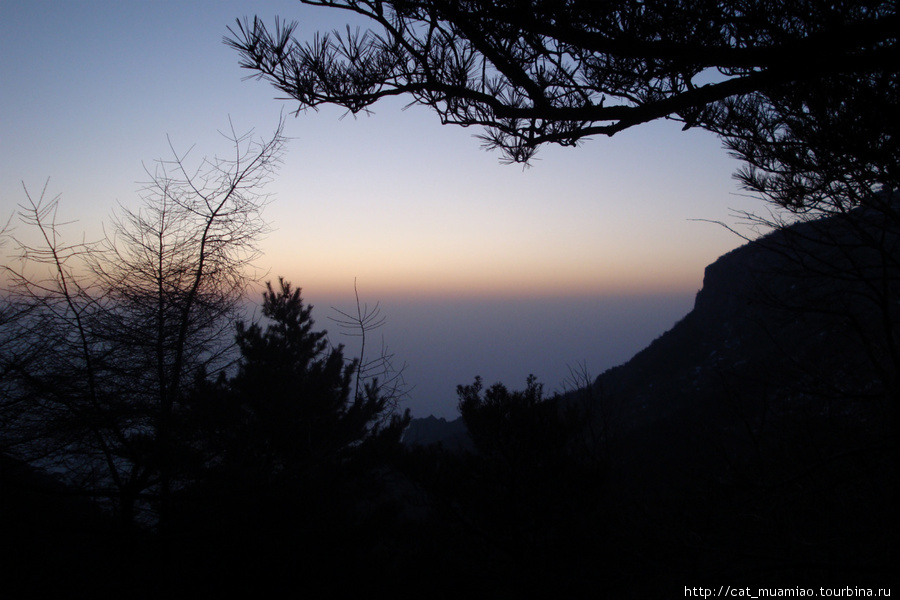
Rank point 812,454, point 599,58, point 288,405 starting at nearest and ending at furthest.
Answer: point 599,58, point 812,454, point 288,405

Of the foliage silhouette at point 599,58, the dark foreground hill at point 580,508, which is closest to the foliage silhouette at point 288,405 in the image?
the dark foreground hill at point 580,508

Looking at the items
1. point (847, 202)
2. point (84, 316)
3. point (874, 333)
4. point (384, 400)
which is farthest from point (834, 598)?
point (84, 316)

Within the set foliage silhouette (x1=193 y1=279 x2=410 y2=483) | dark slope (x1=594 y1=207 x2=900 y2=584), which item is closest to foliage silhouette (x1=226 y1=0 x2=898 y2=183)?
dark slope (x1=594 y1=207 x2=900 y2=584)

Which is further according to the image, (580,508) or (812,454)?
(580,508)

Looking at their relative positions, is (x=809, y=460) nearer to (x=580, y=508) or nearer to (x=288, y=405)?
(x=580, y=508)

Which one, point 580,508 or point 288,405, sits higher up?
point 288,405

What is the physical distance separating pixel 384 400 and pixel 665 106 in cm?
356

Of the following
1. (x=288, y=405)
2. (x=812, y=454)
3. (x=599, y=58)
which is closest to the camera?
(x=599, y=58)

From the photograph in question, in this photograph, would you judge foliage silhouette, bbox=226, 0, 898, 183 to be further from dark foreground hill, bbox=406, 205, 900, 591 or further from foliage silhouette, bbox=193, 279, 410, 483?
foliage silhouette, bbox=193, 279, 410, 483

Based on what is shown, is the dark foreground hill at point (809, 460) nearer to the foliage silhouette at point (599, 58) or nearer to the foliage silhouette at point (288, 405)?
the foliage silhouette at point (599, 58)

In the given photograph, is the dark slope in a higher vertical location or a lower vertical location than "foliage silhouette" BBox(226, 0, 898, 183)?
lower

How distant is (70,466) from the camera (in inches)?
148

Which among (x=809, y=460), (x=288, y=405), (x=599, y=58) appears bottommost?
(x=809, y=460)

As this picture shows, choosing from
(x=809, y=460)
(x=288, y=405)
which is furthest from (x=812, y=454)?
(x=288, y=405)
